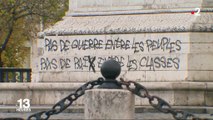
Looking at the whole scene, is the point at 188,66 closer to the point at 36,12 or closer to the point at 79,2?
the point at 79,2

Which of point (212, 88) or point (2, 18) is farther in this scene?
point (2, 18)

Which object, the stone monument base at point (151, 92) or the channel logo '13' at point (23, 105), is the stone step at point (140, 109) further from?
the stone monument base at point (151, 92)

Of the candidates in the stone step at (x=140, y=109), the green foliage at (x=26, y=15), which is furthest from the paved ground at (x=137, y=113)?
the green foliage at (x=26, y=15)

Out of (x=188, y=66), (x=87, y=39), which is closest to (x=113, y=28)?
(x=87, y=39)

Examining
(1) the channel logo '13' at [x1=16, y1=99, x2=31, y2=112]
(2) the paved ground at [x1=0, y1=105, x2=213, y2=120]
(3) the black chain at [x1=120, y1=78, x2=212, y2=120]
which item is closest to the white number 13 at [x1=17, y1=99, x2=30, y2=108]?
(1) the channel logo '13' at [x1=16, y1=99, x2=31, y2=112]

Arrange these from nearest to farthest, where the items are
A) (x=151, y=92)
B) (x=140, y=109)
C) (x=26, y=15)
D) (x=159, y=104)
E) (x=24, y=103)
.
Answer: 1. (x=159, y=104)
2. (x=140, y=109)
3. (x=151, y=92)
4. (x=24, y=103)
5. (x=26, y=15)

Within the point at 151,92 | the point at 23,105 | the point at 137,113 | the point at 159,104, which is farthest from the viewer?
the point at 23,105

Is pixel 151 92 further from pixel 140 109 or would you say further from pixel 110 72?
→ pixel 110 72

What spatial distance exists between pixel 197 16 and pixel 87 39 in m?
2.44

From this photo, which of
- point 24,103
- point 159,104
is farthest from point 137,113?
point 159,104

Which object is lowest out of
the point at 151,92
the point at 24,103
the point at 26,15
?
the point at 24,103

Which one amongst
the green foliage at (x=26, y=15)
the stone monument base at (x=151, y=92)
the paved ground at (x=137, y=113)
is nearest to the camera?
the paved ground at (x=137, y=113)

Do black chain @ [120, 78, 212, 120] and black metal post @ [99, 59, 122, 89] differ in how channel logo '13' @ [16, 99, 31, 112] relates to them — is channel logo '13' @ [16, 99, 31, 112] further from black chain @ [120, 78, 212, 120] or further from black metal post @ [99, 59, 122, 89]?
black chain @ [120, 78, 212, 120]

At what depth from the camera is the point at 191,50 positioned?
19.6 meters
